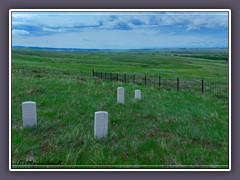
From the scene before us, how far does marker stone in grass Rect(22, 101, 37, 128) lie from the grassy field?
12 centimetres

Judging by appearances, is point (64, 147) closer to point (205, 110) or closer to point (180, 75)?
point (180, 75)

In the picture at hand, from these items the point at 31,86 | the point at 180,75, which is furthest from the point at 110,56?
the point at 31,86

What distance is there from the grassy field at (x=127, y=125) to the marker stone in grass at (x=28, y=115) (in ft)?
0.38

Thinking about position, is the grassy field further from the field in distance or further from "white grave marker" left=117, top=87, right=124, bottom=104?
"white grave marker" left=117, top=87, right=124, bottom=104

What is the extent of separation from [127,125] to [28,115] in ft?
6.87

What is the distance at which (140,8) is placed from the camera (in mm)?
5301

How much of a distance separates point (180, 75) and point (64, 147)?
3227 mm

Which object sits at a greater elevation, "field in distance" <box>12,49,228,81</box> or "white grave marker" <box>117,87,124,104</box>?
"field in distance" <box>12,49,228,81</box>

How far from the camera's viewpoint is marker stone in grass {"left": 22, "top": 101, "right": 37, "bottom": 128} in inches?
239

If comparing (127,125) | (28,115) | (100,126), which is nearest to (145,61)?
(127,125)

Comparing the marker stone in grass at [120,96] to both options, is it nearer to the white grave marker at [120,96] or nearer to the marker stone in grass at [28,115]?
the white grave marker at [120,96]

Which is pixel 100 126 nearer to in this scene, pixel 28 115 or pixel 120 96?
pixel 28 115

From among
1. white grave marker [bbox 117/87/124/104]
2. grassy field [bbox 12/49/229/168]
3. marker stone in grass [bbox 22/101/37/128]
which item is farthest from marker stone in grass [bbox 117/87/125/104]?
marker stone in grass [bbox 22/101/37/128]
